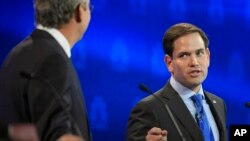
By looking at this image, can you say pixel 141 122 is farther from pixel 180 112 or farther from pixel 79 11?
pixel 79 11

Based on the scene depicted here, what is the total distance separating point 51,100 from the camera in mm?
1563

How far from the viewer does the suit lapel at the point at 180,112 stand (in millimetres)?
2543

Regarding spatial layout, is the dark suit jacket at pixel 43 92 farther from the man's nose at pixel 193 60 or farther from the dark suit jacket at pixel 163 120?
the man's nose at pixel 193 60

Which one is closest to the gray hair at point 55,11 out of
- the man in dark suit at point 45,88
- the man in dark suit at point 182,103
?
the man in dark suit at point 45,88

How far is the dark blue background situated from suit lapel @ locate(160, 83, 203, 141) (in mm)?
1065

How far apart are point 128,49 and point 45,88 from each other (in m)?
2.22

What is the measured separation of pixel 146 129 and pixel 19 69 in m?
1.00

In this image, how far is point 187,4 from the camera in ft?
12.4

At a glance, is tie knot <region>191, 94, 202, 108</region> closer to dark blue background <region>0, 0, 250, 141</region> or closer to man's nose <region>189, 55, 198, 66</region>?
man's nose <region>189, 55, 198, 66</region>

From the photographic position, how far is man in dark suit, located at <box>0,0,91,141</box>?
155 centimetres

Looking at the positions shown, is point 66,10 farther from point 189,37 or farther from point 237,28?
point 237,28

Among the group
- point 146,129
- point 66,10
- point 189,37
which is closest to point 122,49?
point 189,37

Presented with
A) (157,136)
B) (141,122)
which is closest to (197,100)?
(141,122)

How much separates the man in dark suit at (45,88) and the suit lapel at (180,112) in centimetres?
95
